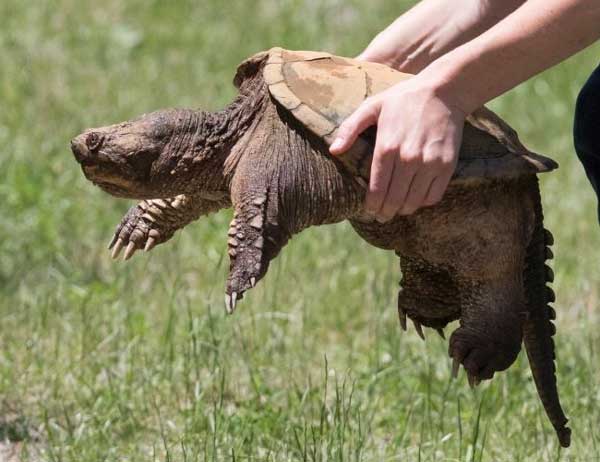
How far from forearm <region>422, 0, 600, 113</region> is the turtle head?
2.07 feet

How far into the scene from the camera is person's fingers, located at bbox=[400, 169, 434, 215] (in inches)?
97.5

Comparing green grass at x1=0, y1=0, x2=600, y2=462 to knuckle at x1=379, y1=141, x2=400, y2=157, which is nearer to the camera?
knuckle at x1=379, y1=141, x2=400, y2=157

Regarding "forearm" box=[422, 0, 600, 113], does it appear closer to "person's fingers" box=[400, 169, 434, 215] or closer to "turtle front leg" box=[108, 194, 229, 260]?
"person's fingers" box=[400, 169, 434, 215]

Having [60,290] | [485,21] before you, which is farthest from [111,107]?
[485,21]

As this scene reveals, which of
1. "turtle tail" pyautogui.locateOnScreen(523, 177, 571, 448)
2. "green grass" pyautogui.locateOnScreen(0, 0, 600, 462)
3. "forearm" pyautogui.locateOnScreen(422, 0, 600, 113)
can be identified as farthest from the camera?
"green grass" pyautogui.locateOnScreen(0, 0, 600, 462)

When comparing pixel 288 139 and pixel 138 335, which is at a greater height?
pixel 288 139

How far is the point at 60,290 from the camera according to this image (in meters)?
4.38

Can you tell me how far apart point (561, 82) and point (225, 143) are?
4943 mm

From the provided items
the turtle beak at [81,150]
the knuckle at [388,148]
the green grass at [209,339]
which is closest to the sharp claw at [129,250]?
the turtle beak at [81,150]

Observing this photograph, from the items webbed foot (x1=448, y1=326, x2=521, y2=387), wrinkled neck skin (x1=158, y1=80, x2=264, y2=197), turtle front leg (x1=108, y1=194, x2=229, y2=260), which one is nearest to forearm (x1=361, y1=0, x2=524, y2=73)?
wrinkled neck skin (x1=158, y1=80, x2=264, y2=197)

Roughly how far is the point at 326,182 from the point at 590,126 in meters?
0.77

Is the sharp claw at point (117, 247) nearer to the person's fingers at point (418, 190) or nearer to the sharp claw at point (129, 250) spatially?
the sharp claw at point (129, 250)

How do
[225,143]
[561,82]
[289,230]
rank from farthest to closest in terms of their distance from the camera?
[561,82], [225,143], [289,230]

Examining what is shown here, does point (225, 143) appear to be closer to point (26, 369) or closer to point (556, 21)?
point (556, 21)
